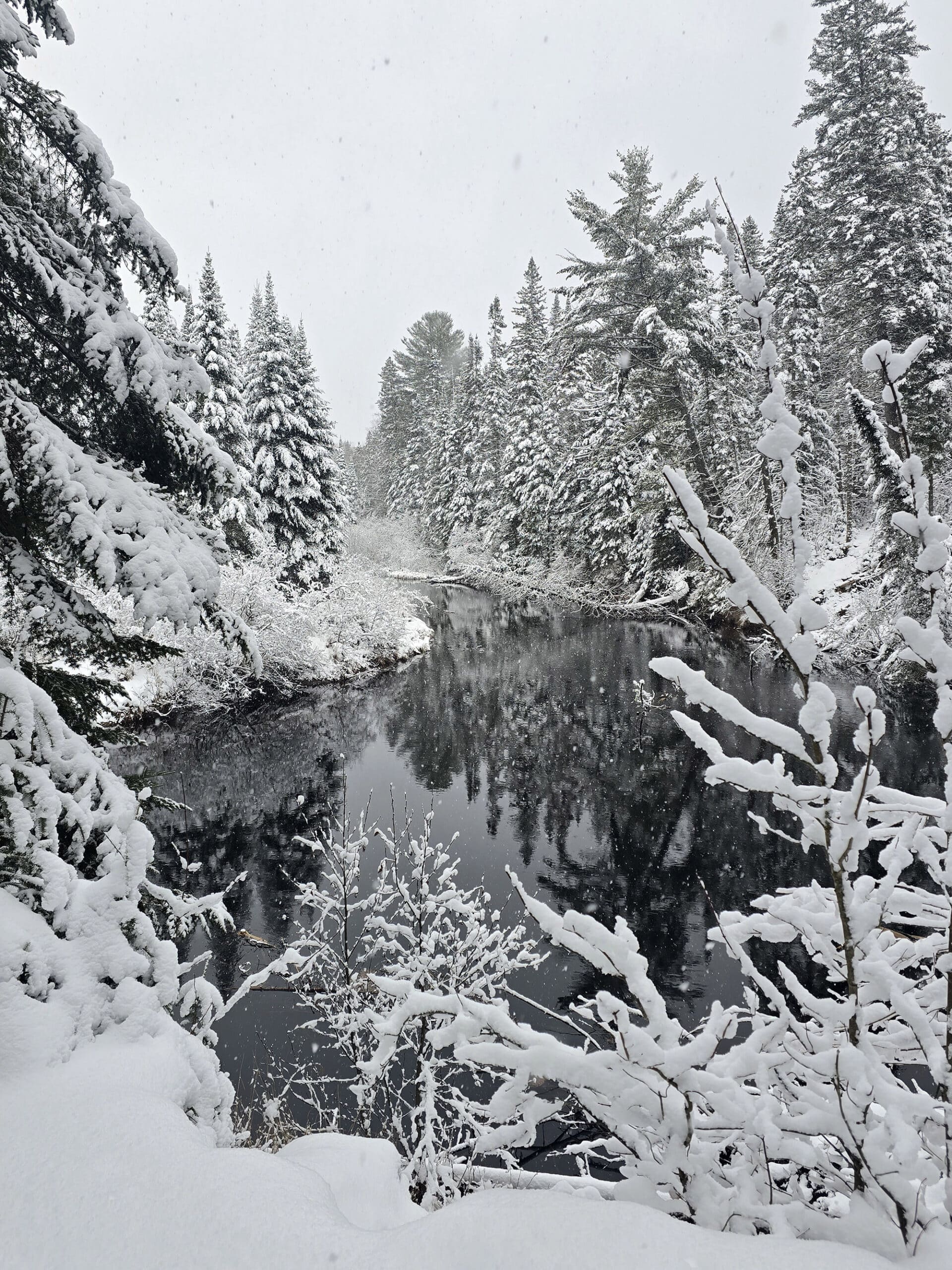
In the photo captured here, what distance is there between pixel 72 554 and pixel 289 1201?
10.8ft

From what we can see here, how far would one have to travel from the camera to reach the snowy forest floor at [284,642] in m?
15.8

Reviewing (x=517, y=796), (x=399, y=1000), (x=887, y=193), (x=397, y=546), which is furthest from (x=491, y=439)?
(x=399, y=1000)

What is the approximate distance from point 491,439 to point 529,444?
783cm

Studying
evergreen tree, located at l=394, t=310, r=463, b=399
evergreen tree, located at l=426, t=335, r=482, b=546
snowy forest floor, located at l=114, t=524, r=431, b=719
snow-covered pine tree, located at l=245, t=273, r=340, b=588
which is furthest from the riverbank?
evergreen tree, located at l=394, t=310, r=463, b=399

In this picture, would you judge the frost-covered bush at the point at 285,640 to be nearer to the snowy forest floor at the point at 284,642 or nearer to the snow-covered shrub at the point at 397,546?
the snowy forest floor at the point at 284,642

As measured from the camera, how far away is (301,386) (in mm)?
23484

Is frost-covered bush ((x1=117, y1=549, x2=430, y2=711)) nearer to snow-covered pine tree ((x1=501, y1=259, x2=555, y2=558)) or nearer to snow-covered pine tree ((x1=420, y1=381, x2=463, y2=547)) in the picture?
snow-covered pine tree ((x1=501, y1=259, x2=555, y2=558))

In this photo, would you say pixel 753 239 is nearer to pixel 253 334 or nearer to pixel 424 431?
pixel 253 334

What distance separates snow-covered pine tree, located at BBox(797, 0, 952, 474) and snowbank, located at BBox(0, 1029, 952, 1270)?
57.4 ft

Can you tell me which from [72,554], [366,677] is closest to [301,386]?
[366,677]

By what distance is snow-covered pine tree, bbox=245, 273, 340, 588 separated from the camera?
22250 millimetres

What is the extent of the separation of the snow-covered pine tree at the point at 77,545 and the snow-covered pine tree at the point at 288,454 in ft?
56.6

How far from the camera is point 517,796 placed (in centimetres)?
1216

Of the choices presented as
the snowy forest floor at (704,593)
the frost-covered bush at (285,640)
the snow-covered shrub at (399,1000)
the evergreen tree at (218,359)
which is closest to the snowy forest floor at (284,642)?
the frost-covered bush at (285,640)
